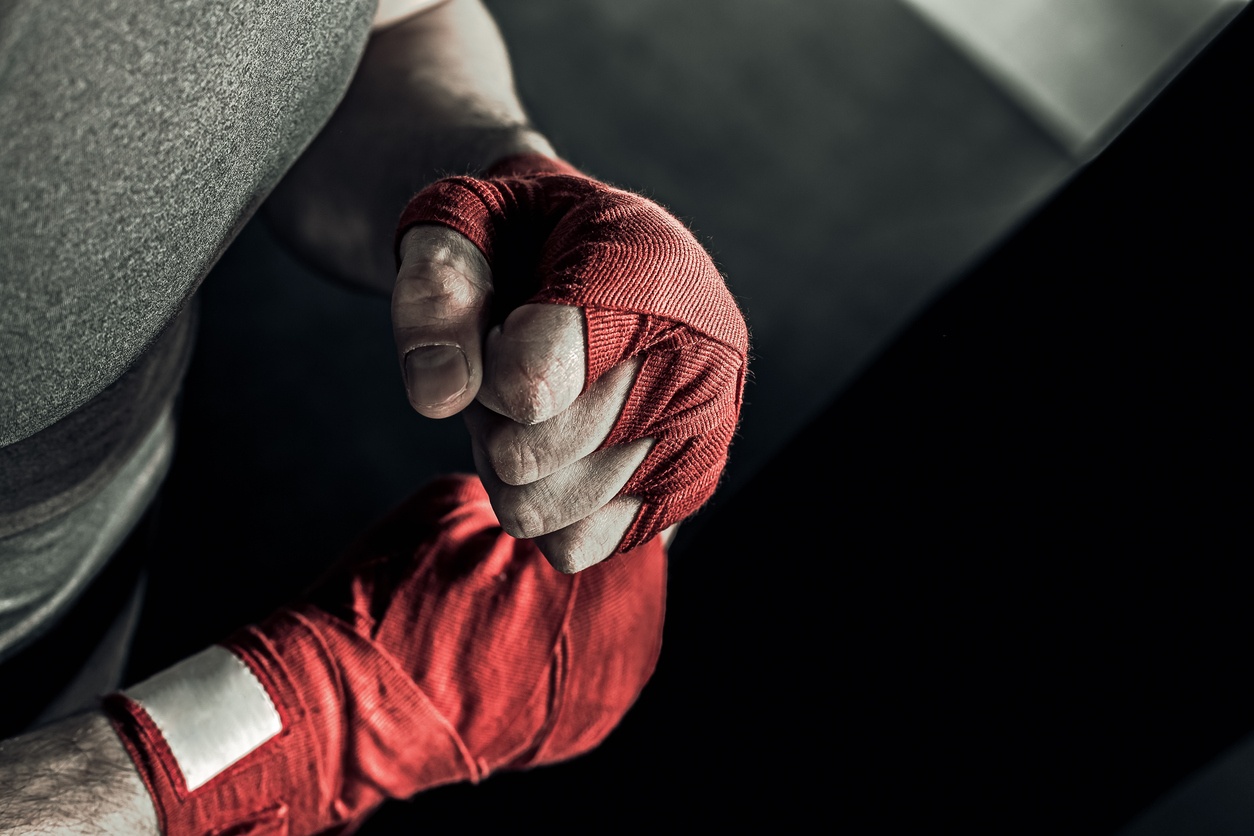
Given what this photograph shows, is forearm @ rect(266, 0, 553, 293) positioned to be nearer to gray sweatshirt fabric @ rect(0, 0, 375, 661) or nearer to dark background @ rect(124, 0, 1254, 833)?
gray sweatshirt fabric @ rect(0, 0, 375, 661)

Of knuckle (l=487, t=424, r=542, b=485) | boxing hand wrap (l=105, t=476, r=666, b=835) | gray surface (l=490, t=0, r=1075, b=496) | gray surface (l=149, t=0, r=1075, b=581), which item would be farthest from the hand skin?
gray surface (l=490, t=0, r=1075, b=496)

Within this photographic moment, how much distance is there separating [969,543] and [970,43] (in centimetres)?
118

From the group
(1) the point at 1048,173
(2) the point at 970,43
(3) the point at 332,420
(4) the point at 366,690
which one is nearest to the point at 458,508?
(4) the point at 366,690

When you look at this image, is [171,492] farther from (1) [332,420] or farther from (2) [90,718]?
(2) [90,718]

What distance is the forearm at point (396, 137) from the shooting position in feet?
1.77

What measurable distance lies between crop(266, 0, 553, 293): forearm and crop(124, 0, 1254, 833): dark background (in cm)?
25

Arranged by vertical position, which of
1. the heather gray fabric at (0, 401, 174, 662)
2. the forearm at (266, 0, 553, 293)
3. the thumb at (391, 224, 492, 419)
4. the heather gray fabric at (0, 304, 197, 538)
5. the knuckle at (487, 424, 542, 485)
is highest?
the thumb at (391, 224, 492, 419)

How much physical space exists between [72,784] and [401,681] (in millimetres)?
156

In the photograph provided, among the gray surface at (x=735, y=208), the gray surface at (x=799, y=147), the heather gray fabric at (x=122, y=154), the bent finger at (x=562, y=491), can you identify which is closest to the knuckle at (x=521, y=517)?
the bent finger at (x=562, y=491)

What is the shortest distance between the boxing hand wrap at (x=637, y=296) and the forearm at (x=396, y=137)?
0.16 meters

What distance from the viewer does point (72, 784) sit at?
399 millimetres

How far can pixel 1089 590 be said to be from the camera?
15.6 inches

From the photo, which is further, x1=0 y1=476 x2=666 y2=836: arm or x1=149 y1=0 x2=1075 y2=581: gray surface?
x1=149 y1=0 x2=1075 y2=581: gray surface

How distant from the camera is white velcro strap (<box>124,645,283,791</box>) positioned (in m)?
0.43
